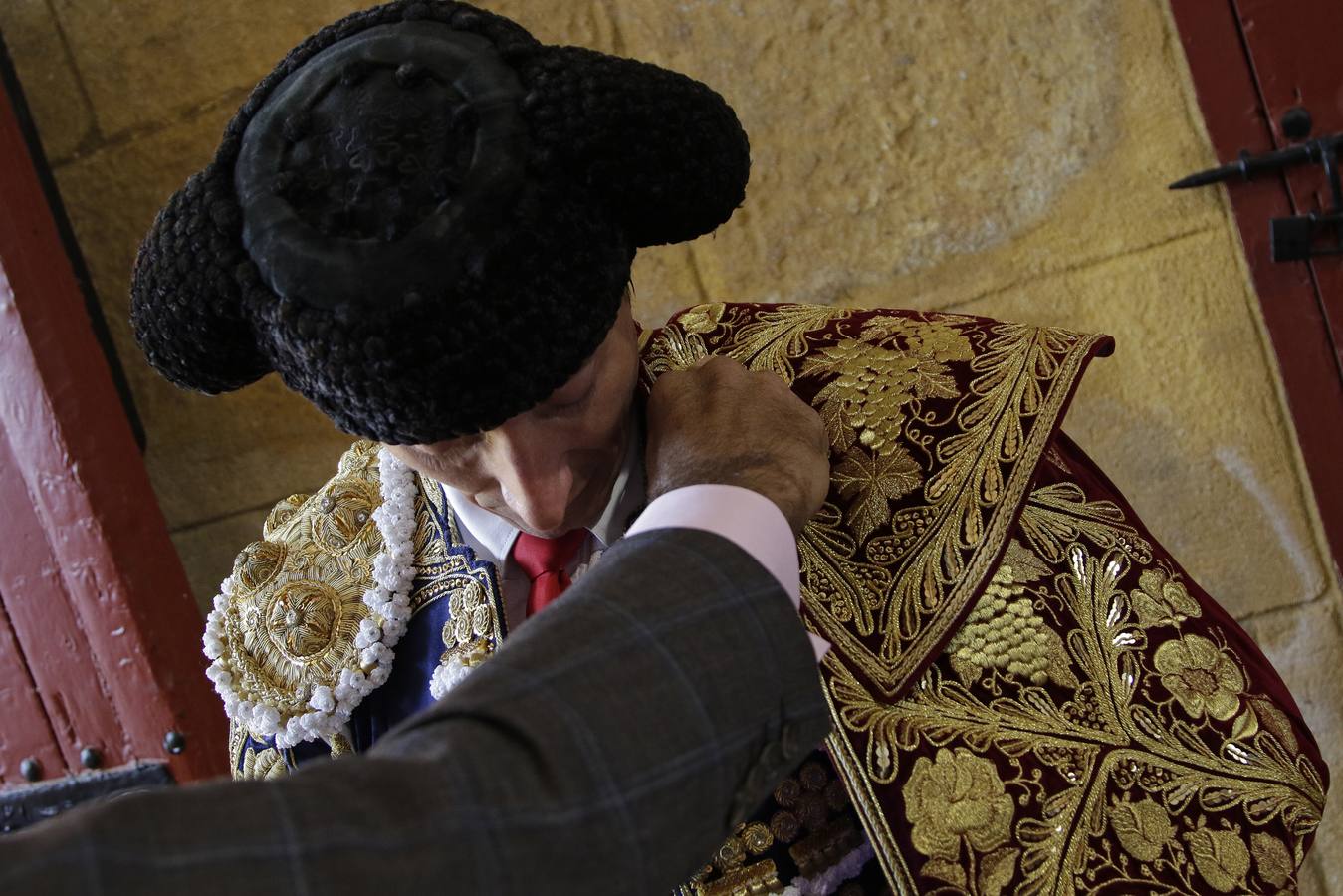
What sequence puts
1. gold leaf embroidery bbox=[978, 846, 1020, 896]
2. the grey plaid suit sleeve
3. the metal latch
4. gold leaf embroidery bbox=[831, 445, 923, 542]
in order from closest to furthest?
1. the grey plaid suit sleeve
2. gold leaf embroidery bbox=[978, 846, 1020, 896]
3. gold leaf embroidery bbox=[831, 445, 923, 542]
4. the metal latch

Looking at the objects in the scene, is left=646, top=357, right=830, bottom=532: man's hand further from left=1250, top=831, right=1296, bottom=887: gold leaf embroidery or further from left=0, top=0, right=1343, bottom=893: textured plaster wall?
left=0, top=0, right=1343, bottom=893: textured plaster wall

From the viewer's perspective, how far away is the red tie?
125cm

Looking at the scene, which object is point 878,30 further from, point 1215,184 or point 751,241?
point 1215,184

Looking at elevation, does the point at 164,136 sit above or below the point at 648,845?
above

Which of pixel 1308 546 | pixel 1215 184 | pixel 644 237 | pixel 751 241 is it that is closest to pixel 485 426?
pixel 644 237

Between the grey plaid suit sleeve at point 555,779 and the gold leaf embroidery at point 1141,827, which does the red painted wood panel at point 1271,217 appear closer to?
the gold leaf embroidery at point 1141,827

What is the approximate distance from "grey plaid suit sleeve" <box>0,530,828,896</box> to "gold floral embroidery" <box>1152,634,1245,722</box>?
40 centimetres

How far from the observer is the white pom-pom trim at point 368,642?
1.24 metres

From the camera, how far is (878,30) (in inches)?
78.4

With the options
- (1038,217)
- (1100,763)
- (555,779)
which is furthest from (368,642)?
(1038,217)

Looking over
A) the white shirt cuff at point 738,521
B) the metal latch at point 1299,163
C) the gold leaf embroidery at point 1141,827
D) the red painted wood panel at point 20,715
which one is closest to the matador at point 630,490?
the gold leaf embroidery at point 1141,827

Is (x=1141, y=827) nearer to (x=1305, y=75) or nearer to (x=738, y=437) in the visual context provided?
(x=738, y=437)

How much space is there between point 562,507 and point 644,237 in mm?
229

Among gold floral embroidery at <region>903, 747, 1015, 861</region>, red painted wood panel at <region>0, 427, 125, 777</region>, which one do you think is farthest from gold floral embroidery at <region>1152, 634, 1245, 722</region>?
red painted wood panel at <region>0, 427, 125, 777</region>
